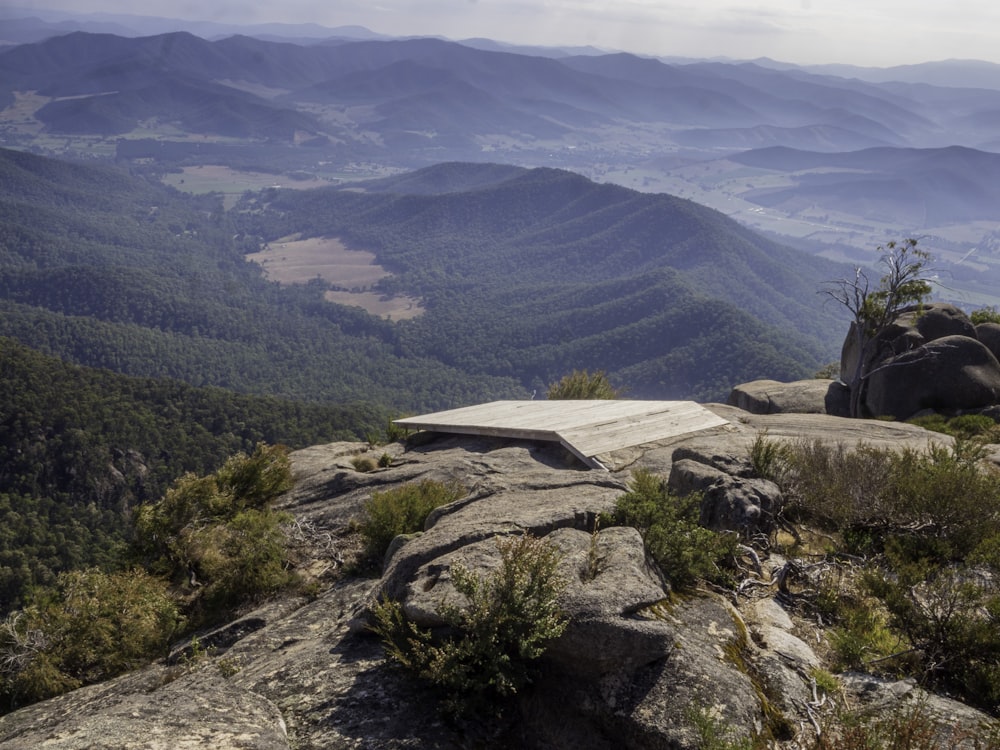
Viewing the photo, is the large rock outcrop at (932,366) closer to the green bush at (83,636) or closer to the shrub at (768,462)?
the shrub at (768,462)

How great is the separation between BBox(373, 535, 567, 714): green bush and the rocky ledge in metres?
0.17

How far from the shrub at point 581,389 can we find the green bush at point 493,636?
1384cm

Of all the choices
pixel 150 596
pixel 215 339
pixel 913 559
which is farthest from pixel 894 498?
pixel 215 339

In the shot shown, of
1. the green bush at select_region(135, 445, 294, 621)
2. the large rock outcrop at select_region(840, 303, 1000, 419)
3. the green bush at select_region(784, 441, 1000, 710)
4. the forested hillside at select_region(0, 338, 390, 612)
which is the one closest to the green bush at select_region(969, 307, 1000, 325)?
the large rock outcrop at select_region(840, 303, 1000, 419)

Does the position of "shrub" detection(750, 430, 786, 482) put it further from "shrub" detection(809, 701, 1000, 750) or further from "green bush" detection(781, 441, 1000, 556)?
"shrub" detection(809, 701, 1000, 750)

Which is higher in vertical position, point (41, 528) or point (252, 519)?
point (252, 519)

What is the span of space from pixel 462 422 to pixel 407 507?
576cm

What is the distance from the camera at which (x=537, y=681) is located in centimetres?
464

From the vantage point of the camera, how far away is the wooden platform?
10773mm

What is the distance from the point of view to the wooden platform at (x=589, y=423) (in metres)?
10.8

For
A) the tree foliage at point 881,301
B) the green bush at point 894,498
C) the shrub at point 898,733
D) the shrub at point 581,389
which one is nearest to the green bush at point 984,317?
the tree foliage at point 881,301

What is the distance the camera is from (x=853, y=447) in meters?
10.4

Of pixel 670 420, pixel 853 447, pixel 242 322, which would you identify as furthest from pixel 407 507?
pixel 242 322

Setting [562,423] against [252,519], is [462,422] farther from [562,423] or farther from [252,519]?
[252,519]
